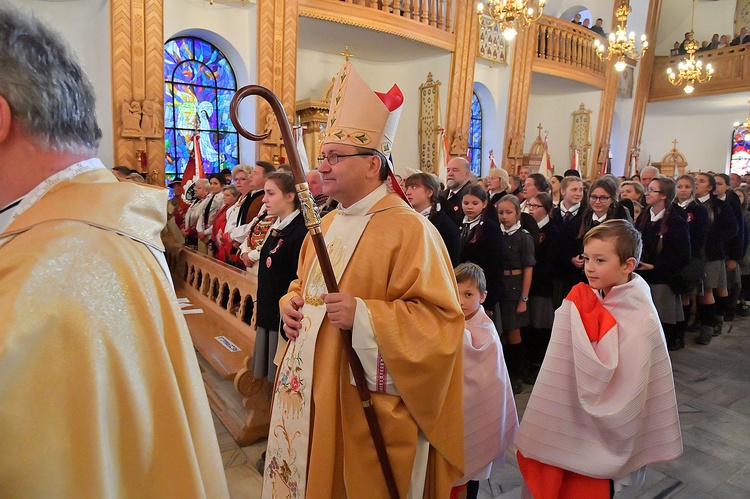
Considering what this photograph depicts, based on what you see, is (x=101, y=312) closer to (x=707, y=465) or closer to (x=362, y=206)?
(x=362, y=206)

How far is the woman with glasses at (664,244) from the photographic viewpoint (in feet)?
14.9

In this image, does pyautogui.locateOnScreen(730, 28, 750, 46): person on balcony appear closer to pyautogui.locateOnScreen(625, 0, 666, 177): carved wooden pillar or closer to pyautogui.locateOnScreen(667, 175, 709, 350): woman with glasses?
pyautogui.locateOnScreen(625, 0, 666, 177): carved wooden pillar

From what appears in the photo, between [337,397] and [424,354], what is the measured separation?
34 centimetres

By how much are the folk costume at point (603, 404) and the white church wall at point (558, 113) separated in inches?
560

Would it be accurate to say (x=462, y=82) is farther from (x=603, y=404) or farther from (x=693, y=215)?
(x=603, y=404)

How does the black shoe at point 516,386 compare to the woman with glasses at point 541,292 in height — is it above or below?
below

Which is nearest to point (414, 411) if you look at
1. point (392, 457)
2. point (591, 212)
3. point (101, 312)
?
point (392, 457)

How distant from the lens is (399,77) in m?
12.5

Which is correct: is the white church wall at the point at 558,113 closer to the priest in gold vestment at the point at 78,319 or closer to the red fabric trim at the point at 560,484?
the red fabric trim at the point at 560,484

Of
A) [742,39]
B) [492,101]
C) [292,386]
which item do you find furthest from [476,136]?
[292,386]

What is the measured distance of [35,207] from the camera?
90 centimetres

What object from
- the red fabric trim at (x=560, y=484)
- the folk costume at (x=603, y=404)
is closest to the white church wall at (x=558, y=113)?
the folk costume at (x=603, y=404)

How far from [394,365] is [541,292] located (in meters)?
3.16

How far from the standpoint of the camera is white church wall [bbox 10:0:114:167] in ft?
24.1
